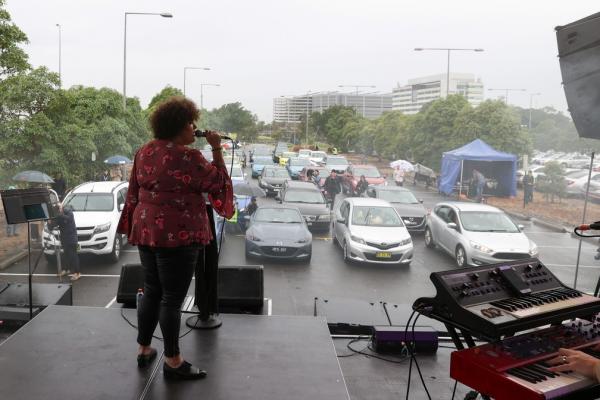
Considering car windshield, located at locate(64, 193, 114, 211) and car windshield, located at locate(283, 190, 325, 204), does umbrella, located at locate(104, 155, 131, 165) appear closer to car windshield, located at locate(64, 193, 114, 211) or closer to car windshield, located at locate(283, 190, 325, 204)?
car windshield, located at locate(64, 193, 114, 211)

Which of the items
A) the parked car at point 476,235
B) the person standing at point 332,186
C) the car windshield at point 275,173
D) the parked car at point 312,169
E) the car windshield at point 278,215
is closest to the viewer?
the parked car at point 476,235

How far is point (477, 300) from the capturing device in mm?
1558

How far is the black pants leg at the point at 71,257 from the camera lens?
441 centimetres

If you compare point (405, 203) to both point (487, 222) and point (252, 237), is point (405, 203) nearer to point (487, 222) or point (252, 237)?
point (487, 222)

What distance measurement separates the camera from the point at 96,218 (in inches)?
206

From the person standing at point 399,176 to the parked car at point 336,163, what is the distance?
1.45 meters

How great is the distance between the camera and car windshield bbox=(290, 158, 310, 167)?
9.95 metres

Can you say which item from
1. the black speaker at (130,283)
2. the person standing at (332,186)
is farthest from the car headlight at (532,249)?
the black speaker at (130,283)

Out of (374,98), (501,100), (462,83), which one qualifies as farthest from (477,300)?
(374,98)

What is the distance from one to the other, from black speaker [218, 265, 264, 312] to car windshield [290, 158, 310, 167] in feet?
24.0

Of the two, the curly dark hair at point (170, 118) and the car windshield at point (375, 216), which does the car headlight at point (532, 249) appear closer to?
the car windshield at point (375, 216)

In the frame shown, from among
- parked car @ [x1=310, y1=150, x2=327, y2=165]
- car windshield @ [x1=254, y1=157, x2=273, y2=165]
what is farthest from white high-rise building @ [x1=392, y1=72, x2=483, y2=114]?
car windshield @ [x1=254, y1=157, x2=273, y2=165]

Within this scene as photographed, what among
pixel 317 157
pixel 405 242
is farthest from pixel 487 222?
pixel 317 157

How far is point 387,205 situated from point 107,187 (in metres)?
Result: 3.03
